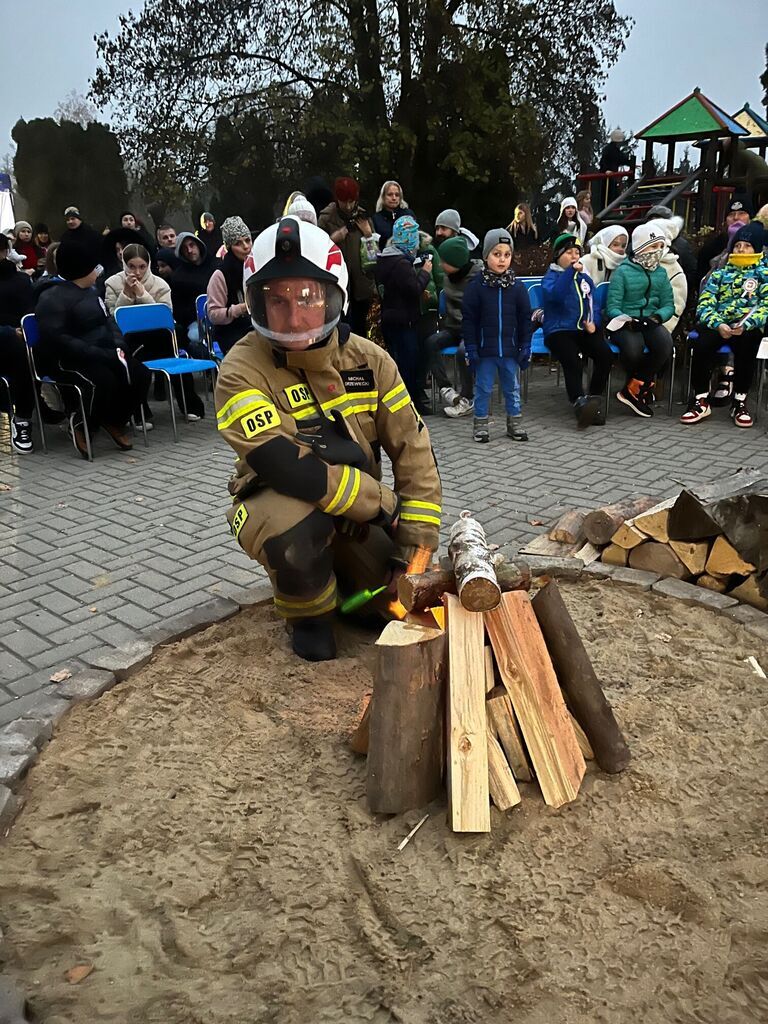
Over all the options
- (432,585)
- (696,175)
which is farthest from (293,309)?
(696,175)

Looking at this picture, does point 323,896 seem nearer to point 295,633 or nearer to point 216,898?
point 216,898

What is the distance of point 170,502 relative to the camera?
6.19m

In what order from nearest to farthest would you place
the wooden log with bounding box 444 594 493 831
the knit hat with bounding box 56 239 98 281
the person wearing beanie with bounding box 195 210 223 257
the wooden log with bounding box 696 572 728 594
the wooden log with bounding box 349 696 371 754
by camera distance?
the wooden log with bounding box 444 594 493 831, the wooden log with bounding box 349 696 371 754, the wooden log with bounding box 696 572 728 594, the knit hat with bounding box 56 239 98 281, the person wearing beanie with bounding box 195 210 223 257

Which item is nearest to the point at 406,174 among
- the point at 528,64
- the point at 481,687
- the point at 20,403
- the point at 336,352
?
the point at 528,64

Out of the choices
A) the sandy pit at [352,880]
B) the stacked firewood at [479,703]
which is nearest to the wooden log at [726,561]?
the sandy pit at [352,880]

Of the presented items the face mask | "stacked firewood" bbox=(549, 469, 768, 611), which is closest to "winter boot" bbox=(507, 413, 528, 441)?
Answer: the face mask

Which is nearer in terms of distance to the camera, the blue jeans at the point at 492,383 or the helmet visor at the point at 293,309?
the helmet visor at the point at 293,309

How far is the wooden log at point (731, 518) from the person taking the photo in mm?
3861

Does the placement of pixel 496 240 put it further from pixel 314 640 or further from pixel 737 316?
pixel 314 640

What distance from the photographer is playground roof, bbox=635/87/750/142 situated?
47.9 ft

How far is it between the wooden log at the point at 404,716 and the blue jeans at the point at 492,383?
5.47 m

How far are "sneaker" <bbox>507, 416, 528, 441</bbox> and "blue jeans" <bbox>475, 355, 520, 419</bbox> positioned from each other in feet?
0.17

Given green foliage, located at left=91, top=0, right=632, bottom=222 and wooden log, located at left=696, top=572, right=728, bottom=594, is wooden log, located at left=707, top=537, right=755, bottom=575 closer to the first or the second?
wooden log, located at left=696, top=572, right=728, bottom=594

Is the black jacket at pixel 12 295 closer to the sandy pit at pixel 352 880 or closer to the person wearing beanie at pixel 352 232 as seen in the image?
the person wearing beanie at pixel 352 232
